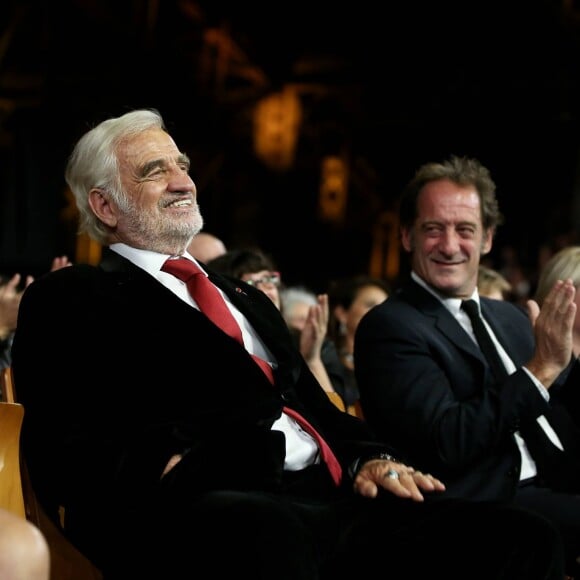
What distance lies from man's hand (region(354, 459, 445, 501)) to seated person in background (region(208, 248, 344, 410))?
1364mm

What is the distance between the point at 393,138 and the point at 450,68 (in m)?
3.82

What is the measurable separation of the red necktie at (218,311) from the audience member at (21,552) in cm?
88

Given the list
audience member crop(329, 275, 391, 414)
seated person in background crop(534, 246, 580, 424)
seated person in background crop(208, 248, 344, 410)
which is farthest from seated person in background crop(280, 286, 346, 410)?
seated person in background crop(534, 246, 580, 424)

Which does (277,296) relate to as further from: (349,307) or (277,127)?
(277,127)

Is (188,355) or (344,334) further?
(344,334)

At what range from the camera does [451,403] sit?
296 centimetres

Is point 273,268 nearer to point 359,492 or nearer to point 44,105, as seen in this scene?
point 359,492

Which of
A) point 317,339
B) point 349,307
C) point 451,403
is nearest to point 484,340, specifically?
point 451,403

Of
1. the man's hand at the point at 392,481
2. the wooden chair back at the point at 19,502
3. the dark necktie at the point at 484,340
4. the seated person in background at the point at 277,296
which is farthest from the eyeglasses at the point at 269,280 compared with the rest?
the wooden chair back at the point at 19,502

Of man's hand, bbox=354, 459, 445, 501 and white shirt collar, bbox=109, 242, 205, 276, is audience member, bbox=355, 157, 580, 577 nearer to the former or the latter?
man's hand, bbox=354, 459, 445, 501

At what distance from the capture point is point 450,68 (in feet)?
44.2

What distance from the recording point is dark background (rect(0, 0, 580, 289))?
288 inches

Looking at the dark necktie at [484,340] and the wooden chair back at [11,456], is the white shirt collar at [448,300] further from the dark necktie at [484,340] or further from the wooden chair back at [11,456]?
the wooden chair back at [11,456]

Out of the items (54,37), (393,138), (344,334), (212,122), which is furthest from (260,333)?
(393,138)
